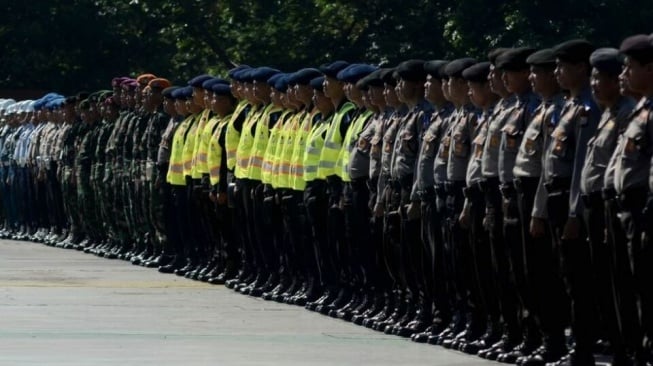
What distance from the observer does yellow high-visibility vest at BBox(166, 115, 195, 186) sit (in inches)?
920

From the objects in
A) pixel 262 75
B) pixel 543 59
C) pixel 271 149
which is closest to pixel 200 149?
pixel 262 75

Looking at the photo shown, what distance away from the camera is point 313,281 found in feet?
61.9

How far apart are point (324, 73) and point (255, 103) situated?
109 inches

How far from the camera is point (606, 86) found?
12.6m

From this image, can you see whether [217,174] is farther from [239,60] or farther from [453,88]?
[239,60]

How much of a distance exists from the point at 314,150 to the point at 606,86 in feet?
19.3

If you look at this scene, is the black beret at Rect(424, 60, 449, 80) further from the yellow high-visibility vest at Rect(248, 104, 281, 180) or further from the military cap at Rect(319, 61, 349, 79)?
the yellow high-visibility vest at Rect(248, 104, 281, 180)

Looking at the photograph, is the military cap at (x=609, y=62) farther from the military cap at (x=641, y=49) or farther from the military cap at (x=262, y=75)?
the military cap at (x=262, y=75)

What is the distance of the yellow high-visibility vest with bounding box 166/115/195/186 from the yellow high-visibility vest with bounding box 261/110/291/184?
11.6 ft

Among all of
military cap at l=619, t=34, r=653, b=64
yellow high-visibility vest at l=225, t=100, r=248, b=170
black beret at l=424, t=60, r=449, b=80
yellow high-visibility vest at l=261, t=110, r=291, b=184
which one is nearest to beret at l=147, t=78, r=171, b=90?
yellow high-visibility vest at l=225, t=100, r=248, b=170

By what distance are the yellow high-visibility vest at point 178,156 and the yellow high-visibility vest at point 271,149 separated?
354cm

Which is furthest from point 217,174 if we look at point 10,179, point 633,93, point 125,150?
point 10,179

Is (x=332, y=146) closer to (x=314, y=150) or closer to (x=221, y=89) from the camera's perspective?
(x=314, y=150)

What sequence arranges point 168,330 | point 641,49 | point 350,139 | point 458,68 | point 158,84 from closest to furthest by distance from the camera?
point 641,49
point 458,68
point 168,330
point 350,139
point 158,84
